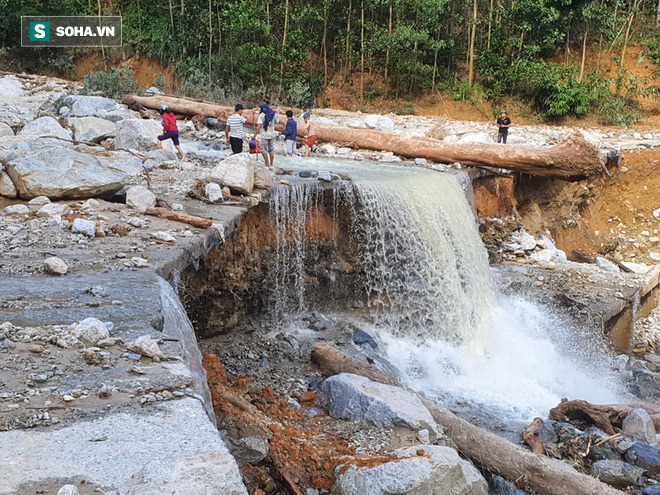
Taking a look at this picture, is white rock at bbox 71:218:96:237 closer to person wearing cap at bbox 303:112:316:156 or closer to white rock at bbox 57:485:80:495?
white rock at bbox 57:485:80:495

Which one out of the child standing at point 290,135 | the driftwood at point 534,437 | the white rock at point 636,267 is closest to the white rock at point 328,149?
the child standing at point 290,135

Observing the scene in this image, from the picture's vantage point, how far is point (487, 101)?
21.8 m

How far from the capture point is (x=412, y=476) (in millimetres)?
4344

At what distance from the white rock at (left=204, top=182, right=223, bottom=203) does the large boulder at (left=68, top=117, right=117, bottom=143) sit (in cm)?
434

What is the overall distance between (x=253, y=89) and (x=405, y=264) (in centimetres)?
1155

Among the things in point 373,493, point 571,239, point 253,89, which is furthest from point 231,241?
point 253,89

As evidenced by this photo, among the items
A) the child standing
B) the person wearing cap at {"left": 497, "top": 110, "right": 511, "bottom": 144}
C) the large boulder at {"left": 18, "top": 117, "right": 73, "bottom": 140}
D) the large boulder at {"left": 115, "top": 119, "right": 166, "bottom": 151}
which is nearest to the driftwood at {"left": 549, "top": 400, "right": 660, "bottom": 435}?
the child standing

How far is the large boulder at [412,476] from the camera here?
4.30 m

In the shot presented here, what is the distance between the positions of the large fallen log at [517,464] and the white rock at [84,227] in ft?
13.0

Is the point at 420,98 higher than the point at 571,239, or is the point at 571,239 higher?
the point at 420,98

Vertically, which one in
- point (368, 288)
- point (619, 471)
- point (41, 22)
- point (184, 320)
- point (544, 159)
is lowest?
point (619, 471)

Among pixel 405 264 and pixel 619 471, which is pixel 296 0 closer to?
pixel 405 264

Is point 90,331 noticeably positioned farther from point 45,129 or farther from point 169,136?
point 45,129

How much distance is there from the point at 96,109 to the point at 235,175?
6.84 meters
